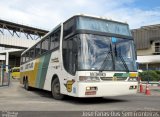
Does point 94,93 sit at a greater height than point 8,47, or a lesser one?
lesser

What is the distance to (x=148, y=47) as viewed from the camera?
4350 cm

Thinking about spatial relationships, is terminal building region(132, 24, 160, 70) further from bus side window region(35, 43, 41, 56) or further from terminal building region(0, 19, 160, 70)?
bus side window region(35, 43, 41, 56)

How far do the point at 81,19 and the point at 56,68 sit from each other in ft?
9.09

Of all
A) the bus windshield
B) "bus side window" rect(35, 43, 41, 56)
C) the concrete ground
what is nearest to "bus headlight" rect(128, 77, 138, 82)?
the bus windshield

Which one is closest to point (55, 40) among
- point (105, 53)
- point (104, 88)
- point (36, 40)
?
point (105, 53)

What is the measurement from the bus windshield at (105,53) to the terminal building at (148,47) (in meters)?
29.8

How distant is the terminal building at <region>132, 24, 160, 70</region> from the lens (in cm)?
4128

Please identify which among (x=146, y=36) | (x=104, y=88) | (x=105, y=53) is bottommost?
(x=104, y=88)

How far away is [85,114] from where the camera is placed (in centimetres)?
837

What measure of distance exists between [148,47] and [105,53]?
1334 inches

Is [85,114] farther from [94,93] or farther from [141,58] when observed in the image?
[141,58]

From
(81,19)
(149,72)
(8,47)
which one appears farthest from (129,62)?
(8,47)

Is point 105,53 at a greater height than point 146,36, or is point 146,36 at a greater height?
point 146,36

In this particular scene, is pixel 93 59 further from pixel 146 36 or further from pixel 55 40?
pixel 146 36
